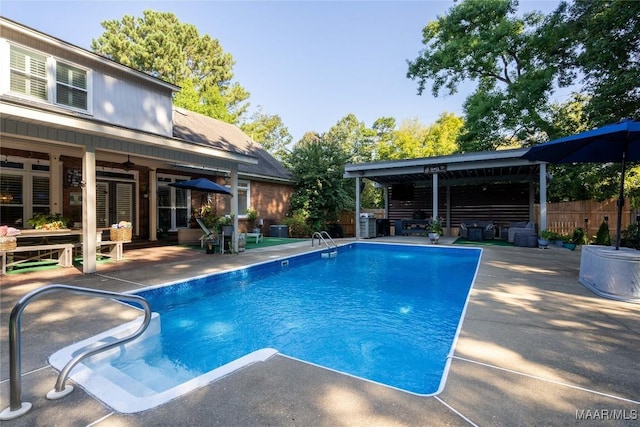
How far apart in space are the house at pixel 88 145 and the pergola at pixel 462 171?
18.2ft

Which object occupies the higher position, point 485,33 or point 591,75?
point 485,33

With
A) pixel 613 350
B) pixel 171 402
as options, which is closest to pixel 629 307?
pixel 613 350

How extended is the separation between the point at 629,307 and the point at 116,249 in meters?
9.60

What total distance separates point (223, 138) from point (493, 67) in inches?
623

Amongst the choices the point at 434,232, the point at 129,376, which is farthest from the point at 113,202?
the point at 434,232

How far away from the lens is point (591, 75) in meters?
11.8

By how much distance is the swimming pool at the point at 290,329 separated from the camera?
2797 millimetres

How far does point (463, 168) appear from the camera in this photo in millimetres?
11602

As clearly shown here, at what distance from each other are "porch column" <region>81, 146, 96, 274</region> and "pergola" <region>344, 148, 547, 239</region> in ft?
30.1

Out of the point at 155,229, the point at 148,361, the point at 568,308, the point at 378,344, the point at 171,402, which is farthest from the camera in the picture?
the point at 155,229

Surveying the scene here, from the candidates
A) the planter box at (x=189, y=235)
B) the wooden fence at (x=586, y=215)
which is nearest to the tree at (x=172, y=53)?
the planter box at (x=189, y=235)

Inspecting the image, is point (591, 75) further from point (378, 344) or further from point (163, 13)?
point (163, 13)

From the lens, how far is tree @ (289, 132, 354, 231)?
576 inches

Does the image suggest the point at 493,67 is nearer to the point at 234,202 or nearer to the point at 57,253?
the point at 234,202
